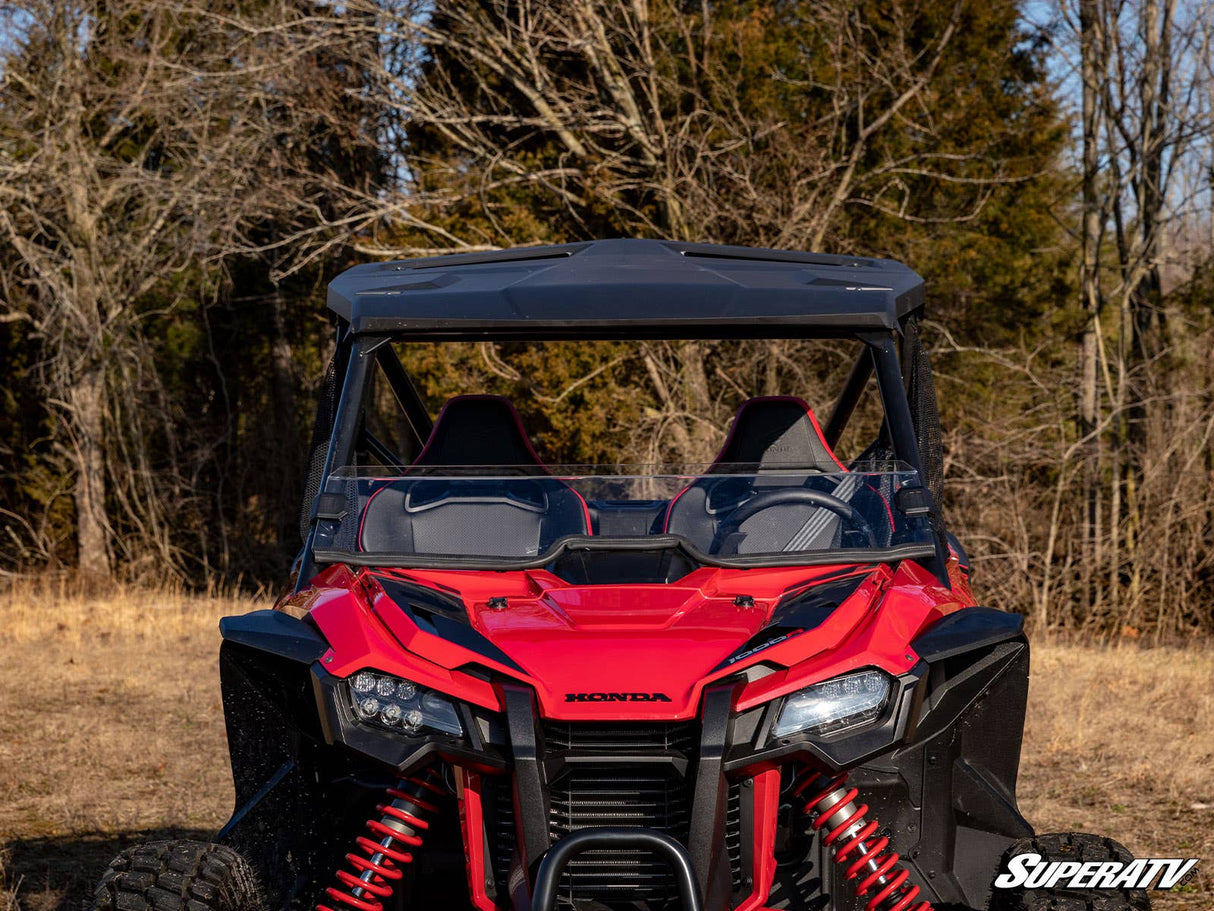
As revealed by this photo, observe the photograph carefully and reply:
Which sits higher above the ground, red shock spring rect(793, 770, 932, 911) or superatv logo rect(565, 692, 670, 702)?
superatv logo rect(565, 692, 670, 702)

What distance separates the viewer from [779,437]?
13.7ft

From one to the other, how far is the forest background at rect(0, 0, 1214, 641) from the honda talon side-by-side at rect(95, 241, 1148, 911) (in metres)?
8.30

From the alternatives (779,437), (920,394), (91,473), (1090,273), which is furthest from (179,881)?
(91,473)

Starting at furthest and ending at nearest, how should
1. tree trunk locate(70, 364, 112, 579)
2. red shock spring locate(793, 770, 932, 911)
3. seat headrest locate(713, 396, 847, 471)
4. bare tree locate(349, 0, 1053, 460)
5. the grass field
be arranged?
tree trunk locate(70, 364, 112, 579) → bare tree locate(349, 0, 1053, 460) → the grass field → seat headrest locate(713, 396, 847, 471) → red shock spring locate(793, 770, 932, 911)

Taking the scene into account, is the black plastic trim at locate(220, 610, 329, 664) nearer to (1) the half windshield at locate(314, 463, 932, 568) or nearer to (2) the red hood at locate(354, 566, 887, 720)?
(2) the red hood at locate(354, 566, 887, 720)

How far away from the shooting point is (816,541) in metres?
3.44

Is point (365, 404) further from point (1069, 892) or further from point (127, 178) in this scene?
point (127, 178)

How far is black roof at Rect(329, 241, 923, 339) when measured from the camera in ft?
11.7

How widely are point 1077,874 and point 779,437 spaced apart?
162 centimetres

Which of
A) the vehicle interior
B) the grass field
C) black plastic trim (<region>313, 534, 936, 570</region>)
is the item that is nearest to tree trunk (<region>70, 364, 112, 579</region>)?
the grass field

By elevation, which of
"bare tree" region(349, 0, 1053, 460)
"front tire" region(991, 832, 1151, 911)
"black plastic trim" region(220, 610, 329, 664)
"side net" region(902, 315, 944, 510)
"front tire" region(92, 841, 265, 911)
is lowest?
"front tire" region(991, 832, 1151, 911)

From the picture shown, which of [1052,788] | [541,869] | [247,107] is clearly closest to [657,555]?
[541,869]

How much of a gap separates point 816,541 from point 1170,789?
3547mm

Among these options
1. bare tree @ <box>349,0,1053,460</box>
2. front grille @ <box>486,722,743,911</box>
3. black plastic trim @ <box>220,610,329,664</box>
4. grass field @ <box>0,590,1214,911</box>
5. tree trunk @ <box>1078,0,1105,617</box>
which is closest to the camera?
front grille @ <box>486,722,743,911</box>
